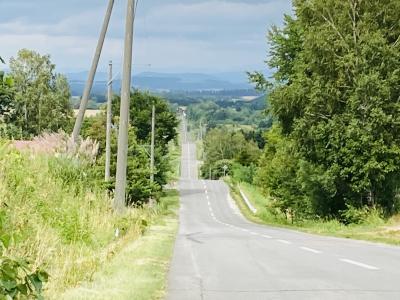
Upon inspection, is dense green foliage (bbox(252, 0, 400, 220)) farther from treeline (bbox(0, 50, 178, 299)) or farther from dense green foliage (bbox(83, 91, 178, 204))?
treeline (bbox(0, 50, 178, 299))

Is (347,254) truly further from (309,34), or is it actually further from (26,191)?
(309,34)

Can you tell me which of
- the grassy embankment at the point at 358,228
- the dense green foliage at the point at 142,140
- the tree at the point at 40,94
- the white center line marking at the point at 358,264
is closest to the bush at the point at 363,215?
the grassy embankment at the point at 358,228

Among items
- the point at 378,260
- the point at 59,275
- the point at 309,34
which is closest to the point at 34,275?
the point at 59,275

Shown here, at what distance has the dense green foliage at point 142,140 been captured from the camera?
4172cm

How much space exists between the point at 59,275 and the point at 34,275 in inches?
185

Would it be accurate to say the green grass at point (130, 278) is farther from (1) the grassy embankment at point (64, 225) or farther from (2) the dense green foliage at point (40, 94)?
(2) the dense green foliage at point (40, 94)

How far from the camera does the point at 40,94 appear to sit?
3329 inches

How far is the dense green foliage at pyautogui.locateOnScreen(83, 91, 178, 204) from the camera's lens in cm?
4172

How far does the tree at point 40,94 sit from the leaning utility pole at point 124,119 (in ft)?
203

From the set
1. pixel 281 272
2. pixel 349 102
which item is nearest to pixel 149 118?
pixel 349 102

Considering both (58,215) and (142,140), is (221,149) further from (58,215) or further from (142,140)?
(58,215)

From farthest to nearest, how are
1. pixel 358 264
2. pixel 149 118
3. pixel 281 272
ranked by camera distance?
1. pixel 149 118
2. pixel 358 264
3. pixel 281 272

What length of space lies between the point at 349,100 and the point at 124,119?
14950mm

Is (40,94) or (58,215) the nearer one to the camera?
(58,215)
